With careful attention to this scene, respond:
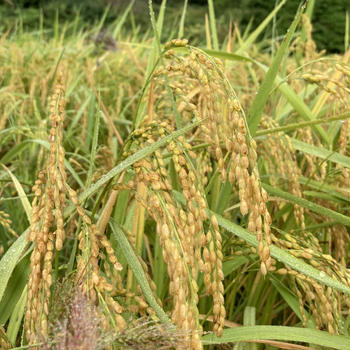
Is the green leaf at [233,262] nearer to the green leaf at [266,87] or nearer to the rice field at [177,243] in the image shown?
the rice field at [177,243]

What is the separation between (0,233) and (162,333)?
108 cm

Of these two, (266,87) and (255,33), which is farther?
(255,33)

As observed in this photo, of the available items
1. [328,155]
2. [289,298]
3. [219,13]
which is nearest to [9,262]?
[289,298]

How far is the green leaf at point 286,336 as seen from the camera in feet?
3.76

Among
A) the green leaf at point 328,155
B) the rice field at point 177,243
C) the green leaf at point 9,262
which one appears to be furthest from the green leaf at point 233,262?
the green leaf at point 9,262

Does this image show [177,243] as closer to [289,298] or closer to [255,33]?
[289,298]

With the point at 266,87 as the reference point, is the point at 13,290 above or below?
below

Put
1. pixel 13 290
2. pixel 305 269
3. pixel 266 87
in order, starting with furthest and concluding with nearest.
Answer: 1. pixel 266 87
2. pixel 13 290
3. pixel 305 269

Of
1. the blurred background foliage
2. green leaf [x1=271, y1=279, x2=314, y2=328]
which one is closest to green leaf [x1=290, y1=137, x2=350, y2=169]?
green leaf [x1=271, y1=279, x2=314, y2=328]

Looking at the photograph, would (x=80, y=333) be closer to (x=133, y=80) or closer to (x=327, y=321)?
(x=327, y=321)

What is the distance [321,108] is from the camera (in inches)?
89.3

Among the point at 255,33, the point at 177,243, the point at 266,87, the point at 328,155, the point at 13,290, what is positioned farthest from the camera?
the point at 255,33

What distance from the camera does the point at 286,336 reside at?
1146mm

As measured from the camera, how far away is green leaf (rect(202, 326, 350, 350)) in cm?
115
